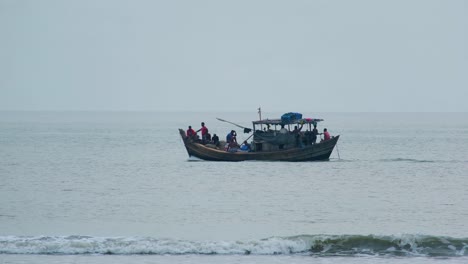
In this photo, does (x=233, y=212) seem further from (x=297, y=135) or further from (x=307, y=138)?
(x=307, y=138)

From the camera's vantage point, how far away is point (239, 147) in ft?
154

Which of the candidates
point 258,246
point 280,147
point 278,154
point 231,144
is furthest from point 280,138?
point 258,246

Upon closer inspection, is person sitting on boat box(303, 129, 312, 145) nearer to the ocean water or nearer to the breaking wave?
the ocean water

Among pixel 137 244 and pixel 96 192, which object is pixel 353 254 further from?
pixel 96 192

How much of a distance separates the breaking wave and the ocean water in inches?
1.0

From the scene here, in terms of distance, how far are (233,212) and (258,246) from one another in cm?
688

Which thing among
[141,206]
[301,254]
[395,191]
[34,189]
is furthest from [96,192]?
[301,254]

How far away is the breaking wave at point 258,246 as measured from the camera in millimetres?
22078

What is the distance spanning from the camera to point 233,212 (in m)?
29.3

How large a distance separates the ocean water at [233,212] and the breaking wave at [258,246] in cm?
3

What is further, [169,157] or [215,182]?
[169,157]

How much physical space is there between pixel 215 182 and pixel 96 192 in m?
5.78

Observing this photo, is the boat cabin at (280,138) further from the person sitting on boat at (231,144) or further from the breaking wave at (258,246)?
the breaking wave at (258,246)

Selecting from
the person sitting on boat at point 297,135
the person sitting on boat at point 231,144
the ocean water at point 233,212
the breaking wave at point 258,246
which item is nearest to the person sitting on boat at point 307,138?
the person sitting on boat at point 297,135
